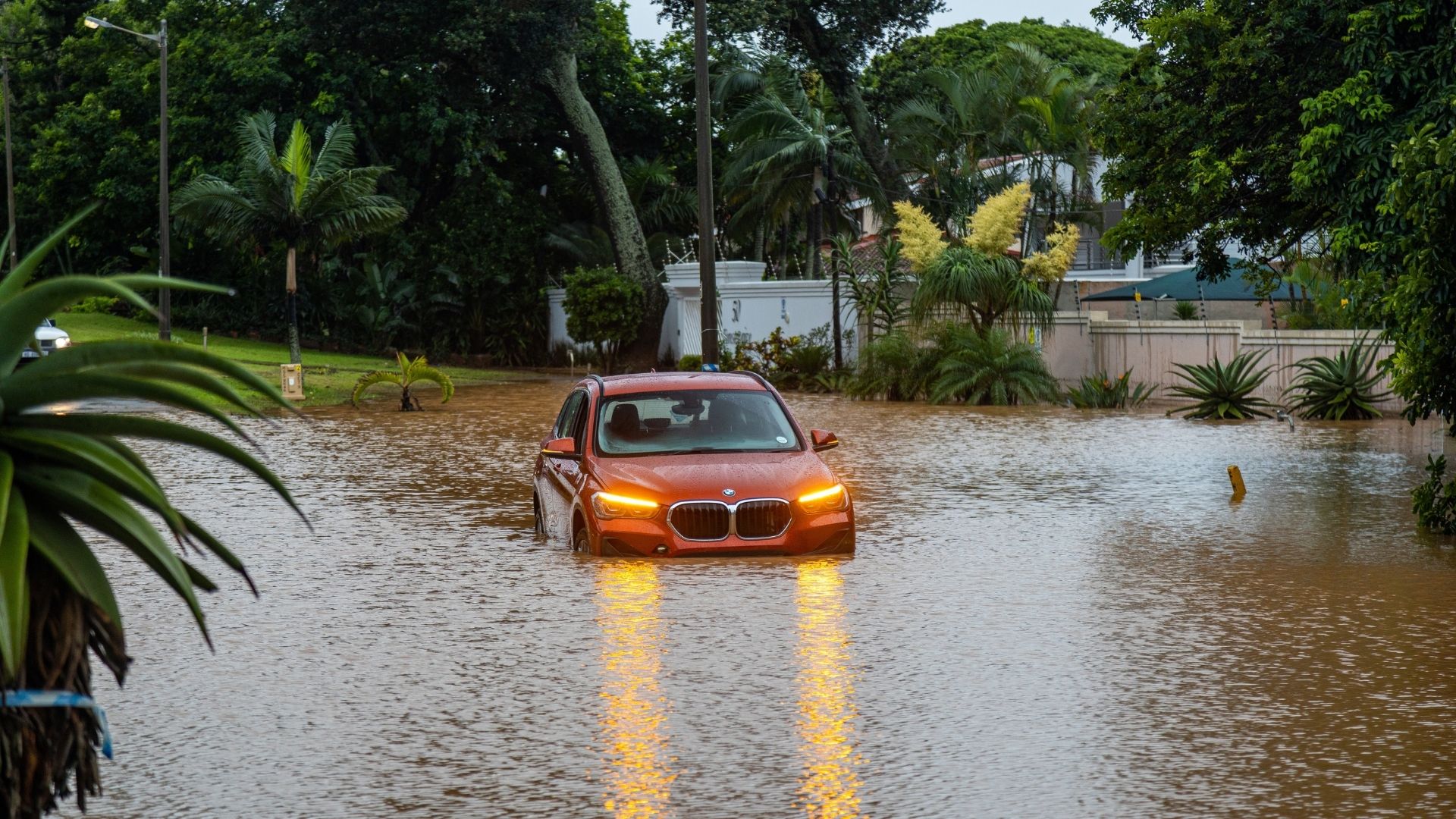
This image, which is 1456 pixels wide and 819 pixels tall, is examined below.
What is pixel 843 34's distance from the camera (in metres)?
46.5

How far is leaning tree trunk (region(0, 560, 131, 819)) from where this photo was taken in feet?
14.7

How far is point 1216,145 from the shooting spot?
2009cm

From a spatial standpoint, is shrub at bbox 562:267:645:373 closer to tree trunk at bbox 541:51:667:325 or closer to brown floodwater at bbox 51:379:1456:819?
tree trunk at bbox 541:51:667:325

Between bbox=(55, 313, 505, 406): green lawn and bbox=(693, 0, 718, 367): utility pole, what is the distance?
30.0ft

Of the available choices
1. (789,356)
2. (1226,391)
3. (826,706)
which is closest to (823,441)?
(826,706)

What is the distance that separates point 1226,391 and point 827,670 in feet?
71.1

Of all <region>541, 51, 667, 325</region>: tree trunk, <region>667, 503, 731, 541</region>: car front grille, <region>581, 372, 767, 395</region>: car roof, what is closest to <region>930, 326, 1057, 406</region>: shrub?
<region>541, 51, 667, 325</region>: tree trunk

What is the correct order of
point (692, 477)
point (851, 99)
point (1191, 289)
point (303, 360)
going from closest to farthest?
1. point (692, 477)
2. point (1191, 289)
3. point (303, 360)
4. point (851, 99)

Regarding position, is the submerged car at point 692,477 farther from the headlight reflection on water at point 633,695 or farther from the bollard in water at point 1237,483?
the bollard in water at point 1237,483

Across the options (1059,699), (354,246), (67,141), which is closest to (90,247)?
(67,141)

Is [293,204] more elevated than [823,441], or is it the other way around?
[293,204]

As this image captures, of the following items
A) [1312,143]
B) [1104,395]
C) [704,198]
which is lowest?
[1104,395]

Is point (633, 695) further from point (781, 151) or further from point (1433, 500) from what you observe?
point (781, 151)

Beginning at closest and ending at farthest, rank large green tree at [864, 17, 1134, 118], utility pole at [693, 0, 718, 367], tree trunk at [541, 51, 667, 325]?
utility pole at [693, 0, 718, 367]
tree trunk at [541, 51, 667, 325]
large green tree at [864, 17, 1134, 118]
